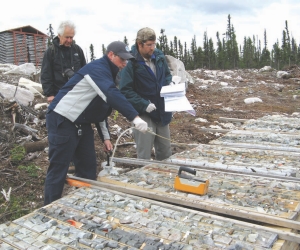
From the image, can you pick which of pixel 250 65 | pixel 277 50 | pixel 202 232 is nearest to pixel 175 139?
pixel 202 232

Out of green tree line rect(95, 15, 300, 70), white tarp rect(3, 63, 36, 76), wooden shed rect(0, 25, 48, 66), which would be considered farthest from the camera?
green tree line rect(95, 15, 300, 70)

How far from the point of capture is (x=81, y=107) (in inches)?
133

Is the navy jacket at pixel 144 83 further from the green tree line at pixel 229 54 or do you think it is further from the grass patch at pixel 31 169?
the green tree line at pixel 229 54

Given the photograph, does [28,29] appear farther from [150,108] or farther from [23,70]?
[150,108]

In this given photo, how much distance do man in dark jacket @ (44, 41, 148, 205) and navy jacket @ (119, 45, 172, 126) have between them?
707 millimetres

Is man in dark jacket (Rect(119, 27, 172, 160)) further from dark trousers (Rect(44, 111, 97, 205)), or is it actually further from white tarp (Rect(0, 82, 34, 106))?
white tarp (Rect(0, 82, 34, 106))

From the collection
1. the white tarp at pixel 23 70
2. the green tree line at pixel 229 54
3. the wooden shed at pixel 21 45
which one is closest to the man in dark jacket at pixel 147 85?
the white tarp at pixel 23 70

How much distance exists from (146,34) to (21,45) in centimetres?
1805

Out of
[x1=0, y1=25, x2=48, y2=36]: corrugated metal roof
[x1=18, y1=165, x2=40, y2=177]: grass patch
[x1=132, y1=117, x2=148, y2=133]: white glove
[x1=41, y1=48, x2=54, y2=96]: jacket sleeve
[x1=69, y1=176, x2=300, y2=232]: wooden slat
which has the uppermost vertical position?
[x1=0, y1=25, x2=48, y2=36]: corrugated metal roof

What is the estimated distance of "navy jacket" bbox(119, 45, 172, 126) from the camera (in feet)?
14.0

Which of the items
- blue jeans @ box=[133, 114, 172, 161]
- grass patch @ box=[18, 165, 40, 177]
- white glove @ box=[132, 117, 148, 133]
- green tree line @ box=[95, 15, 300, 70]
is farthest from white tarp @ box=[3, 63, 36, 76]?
green tree line @ box=[95, 15, 300, 70]

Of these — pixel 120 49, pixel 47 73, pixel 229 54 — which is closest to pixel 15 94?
pixel 47 73

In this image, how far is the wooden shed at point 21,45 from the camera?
19.4m

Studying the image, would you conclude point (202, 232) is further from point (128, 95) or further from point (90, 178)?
point (128, 95)
